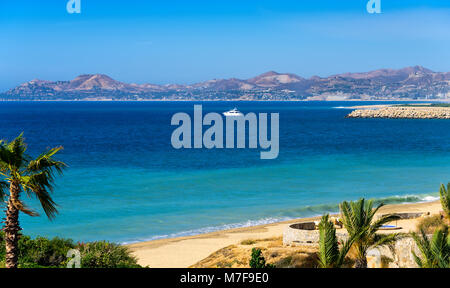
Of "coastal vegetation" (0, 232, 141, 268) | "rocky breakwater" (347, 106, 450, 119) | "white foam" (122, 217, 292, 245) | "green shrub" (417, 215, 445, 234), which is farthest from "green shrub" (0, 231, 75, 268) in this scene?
"rocky breakwater" (347, 106, 450, 119)

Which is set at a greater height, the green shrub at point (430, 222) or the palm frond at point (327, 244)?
the palm frond at point (327, 244)

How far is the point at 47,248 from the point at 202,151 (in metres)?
41.0

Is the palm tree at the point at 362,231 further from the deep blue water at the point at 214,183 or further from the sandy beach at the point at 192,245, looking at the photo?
the deep blue water at the point at 214,183

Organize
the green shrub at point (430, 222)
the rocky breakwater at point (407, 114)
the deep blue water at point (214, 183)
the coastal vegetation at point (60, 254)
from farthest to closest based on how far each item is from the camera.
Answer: the rocky breakwater at point (407, 114), the deep blue water at point (214, 183), the green shrub at point (430, 222), the coastal vegetation at point (60, 254)

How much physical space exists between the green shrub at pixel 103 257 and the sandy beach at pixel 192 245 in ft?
11.7

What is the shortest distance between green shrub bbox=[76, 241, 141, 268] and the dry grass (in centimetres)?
272

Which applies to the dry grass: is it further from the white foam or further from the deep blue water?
the deep blue water

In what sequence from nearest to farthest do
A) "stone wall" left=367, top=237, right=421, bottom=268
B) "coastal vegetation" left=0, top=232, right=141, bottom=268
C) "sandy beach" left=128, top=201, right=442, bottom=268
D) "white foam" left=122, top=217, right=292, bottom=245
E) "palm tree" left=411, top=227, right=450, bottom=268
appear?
"palm tree" left=411, top=227, right=450, bottom=268 → "coastal vegetation" left=0, top=232, right=141, bottom=268 → "stone wall" left=367, top=237, right=421, bottom=268 → "sandy beach" left=128, top=201, right=442, bottom=268 → "white foam" left=122, top=217, right=292, bottom=245

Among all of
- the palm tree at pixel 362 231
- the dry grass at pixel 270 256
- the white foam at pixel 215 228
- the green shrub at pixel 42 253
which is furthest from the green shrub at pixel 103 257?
the white foam at pixel 215 228

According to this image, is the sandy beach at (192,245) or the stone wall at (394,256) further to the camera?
the sandy beach at (192,245)

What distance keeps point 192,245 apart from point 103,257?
762 cm

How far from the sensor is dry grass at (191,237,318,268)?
1426 centimetres

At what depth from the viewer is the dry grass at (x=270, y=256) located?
14.3 metres
